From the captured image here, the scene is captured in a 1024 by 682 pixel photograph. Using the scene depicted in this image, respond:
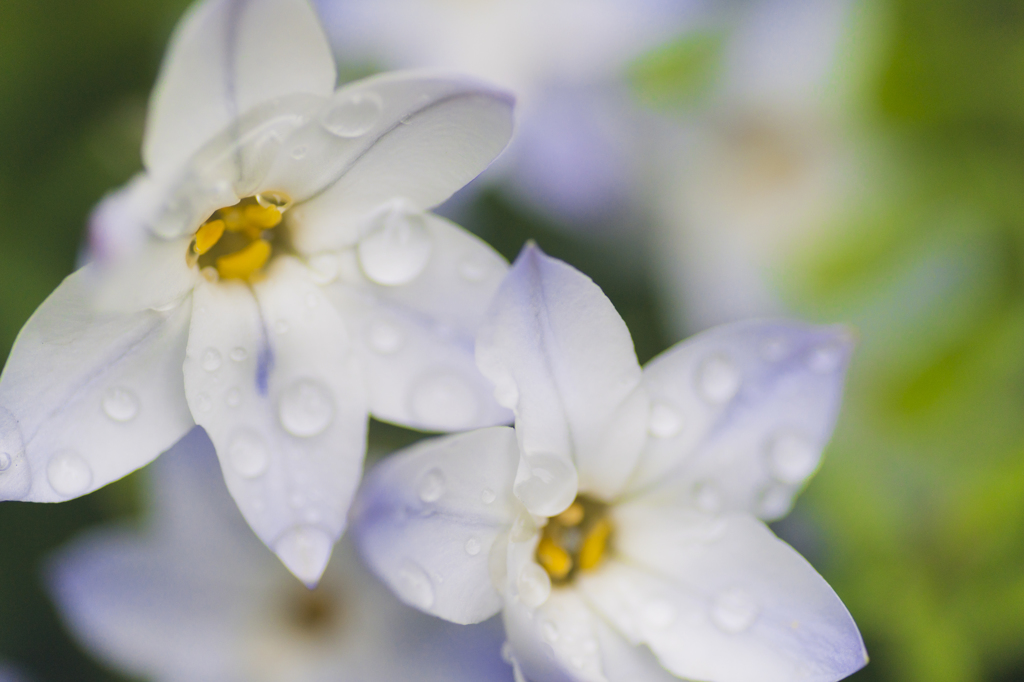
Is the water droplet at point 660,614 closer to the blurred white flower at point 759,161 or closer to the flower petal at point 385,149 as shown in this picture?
the flower petal at point 385,149

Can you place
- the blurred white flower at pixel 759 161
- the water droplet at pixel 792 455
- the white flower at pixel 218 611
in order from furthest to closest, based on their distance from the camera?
1. the blurred white flower at pixel 759 161
2. the white flower at pixel 218 611
3. the water droplet at pixel 792 455

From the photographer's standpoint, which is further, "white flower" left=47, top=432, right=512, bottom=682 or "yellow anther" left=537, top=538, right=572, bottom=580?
"white flower" left=47, top=432, right=512, bottom=682

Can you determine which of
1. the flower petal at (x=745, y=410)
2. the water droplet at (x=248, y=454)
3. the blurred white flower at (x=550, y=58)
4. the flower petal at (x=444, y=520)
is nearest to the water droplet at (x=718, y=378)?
the flower petal at (x=745, y=410)

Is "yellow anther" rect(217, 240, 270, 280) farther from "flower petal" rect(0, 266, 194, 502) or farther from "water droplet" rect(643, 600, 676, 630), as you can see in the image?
"water droplet" rect(643, 600, 676, 630)

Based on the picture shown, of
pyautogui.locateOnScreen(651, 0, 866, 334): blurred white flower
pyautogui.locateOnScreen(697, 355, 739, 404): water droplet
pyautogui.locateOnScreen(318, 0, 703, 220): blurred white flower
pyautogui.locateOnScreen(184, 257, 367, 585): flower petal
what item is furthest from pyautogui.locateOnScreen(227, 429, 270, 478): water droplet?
pyautogui.locateOnScreen(651, 0, 866, 334): blurred white flower

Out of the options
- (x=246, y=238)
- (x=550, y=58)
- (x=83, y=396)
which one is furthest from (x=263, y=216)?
(x=550, y=58)

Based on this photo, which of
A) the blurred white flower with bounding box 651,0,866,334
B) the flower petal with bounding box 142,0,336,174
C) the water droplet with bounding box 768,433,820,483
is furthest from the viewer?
the blurred white flower with bounding box 651,0,866,334

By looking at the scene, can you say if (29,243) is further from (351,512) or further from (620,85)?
(620,85)

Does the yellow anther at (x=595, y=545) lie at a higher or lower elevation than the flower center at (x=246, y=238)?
lower

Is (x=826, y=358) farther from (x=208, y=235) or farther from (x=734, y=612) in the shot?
(x=208, y=235)
